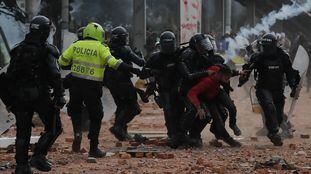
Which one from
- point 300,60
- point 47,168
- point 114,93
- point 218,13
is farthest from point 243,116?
point 218,13

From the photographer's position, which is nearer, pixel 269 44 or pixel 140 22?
pixel 269 44

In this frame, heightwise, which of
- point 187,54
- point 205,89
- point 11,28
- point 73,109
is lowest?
point 73,109

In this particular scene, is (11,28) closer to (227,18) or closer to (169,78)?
(227,18)

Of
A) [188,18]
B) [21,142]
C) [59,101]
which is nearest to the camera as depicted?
[21,142]

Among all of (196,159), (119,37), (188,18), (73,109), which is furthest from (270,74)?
(188,18)

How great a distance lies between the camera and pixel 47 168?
8.82m

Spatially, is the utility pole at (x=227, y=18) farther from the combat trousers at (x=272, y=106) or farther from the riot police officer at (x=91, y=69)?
the riot police officer at (x=91, y=69)

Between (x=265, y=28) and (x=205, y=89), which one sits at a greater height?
(x=265, y=28)

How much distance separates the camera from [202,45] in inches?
442

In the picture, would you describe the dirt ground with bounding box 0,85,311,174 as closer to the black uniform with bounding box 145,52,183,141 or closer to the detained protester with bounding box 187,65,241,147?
the detained protester with bounding box 187,65,241,147

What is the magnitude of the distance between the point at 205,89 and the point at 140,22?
46.1 feet

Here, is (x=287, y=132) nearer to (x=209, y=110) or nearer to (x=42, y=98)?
(x=209, y=110)

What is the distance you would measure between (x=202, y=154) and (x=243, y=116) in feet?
20.9

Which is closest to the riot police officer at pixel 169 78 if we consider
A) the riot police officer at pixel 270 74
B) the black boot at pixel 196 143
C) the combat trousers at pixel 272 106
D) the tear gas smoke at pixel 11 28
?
the black boot at pixel 196 143
